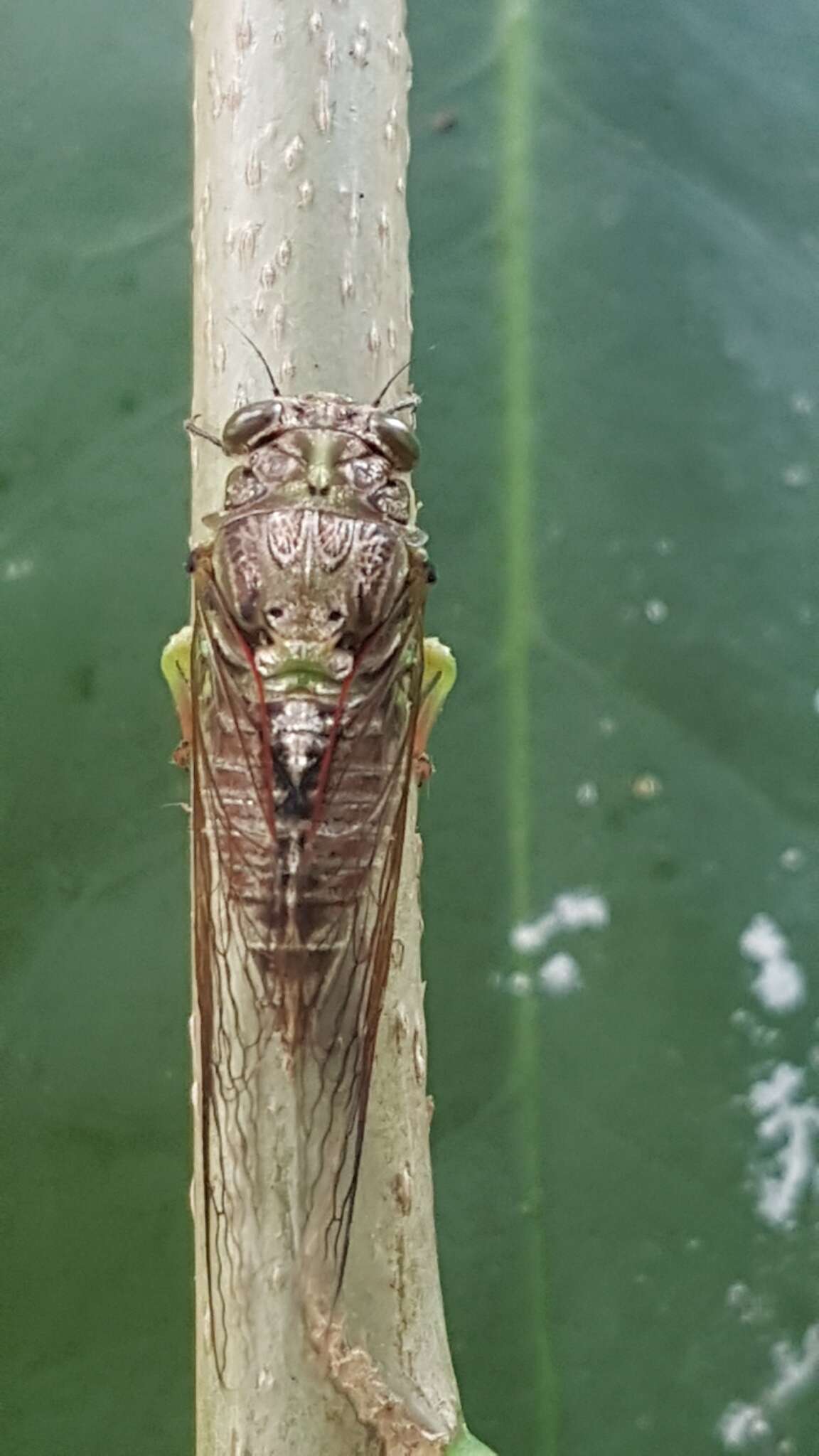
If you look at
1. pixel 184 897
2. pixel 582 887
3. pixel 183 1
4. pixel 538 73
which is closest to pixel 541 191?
pixel 538 73

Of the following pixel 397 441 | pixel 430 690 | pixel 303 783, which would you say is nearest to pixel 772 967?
pixel 430 690

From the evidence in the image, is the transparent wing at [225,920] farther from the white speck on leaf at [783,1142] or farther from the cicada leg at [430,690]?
the white speck on leaf at [783,1142]

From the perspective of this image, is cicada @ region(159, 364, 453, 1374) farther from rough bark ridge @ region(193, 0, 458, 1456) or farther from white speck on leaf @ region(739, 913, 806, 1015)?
white speck on leaf @ region(739, 913, 806, 1015)

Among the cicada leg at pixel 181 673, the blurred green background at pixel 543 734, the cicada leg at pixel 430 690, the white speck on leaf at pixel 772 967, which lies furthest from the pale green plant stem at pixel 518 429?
the cicada leg at pixel 181 673

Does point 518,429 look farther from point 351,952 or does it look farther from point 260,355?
point 351,952

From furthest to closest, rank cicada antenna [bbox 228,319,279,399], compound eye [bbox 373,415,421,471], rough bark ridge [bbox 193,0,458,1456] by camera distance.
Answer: compound eye [bbox 373,415,421,471], cicada antenna [bbox 228,319,279,399], rough bark ridge [bbox 193,0,458,1456]

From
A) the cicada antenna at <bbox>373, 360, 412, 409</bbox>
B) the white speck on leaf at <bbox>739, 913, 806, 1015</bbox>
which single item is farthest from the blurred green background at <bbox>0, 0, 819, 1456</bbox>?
the cicada antenna at <bbox>373, 360, 412, 409</bbox>
